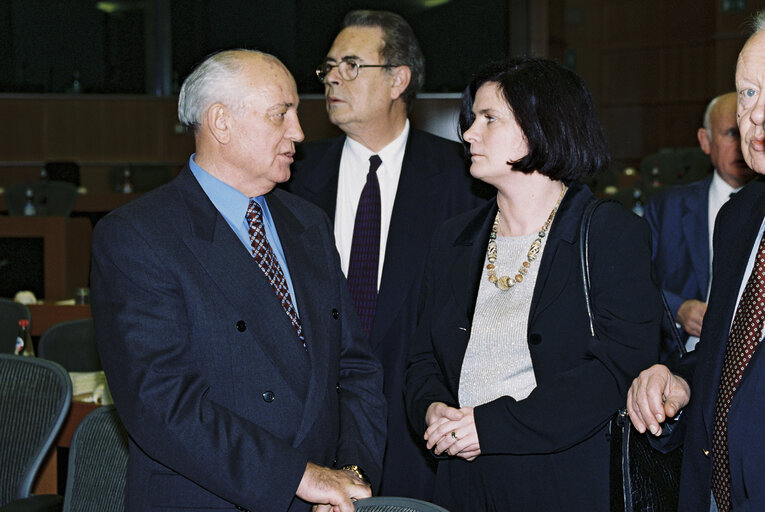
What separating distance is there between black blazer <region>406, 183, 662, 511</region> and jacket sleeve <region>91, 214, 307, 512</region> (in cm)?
50

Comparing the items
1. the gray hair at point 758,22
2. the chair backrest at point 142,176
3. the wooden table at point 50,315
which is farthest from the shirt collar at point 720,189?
the chair backrest at point 142,176

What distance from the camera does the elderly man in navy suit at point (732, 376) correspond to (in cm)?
157

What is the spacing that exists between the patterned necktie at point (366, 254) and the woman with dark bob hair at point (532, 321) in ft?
1.55

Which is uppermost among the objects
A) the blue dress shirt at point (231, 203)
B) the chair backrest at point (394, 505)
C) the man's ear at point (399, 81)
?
the man's ear at point (399, 81)

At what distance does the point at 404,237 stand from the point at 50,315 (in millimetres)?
2520

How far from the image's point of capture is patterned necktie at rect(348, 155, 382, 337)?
2725mm

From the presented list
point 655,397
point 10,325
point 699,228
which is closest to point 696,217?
point 699,228

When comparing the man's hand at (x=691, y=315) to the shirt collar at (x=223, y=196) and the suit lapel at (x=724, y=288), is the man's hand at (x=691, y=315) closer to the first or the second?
the suit lapel at (x=724, y=288)

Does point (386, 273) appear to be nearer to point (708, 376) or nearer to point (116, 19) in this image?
point (708, 376)

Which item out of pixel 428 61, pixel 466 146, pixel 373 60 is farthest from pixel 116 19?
pixel 466 146

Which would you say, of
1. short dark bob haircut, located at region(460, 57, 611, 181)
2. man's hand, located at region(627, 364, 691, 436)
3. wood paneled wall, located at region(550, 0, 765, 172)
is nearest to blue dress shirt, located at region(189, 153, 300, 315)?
short dark bob haircut, located at region(460, 57, 611, 181)

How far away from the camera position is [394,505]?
1.63 meters

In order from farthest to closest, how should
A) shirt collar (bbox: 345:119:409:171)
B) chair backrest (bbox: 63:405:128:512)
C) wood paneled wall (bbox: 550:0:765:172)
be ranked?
wood paneled wall (bbox: 550:0:765:172) < shirt collar (bbox: 345:119:409:171) < chair backrest (bbox: 63:405:128:512)

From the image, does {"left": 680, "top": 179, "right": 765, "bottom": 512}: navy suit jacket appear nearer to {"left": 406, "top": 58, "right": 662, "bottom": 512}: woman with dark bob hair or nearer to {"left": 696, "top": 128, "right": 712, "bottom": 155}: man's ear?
{"left": 406, "top": 58, "right": 662, "bottom": 512}: woman with dark bob hair
